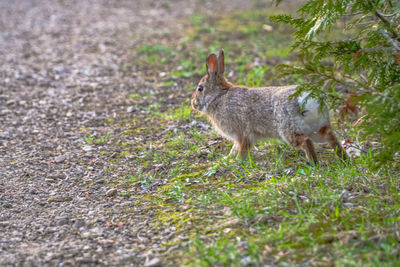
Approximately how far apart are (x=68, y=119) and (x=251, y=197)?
3.89m

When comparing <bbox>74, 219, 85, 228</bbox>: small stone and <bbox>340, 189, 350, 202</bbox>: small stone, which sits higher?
<bbox>340, 189, 350, 202</bbox>: small stone

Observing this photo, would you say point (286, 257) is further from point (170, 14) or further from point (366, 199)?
point (170, 14)

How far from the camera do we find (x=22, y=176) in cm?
521

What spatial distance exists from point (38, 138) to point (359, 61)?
426 cm

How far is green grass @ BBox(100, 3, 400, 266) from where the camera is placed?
10.9 ft

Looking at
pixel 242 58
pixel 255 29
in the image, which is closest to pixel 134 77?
pixel 242 58

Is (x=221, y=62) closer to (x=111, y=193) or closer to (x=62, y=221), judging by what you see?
(x=111, y=193)

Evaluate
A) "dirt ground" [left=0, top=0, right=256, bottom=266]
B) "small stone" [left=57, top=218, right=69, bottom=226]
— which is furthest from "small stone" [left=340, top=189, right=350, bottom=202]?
"small stone" [left=57, top=218, right=69, bottom=226]

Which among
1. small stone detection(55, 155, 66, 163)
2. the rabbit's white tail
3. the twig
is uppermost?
the twig

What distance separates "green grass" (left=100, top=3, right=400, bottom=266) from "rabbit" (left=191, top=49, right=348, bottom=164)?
21 cm

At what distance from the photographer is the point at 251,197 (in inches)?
159

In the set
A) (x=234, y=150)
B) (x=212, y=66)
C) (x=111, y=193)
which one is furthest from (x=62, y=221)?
(x=212, y=66)

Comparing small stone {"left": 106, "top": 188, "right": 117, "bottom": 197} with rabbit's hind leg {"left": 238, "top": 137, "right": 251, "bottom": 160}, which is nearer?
small stone {"left": 106, "top": 188, "right": 117, "bottom": 197}

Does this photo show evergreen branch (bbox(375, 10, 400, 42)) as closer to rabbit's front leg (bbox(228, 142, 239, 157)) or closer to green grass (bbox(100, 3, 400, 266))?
green grass (bbox(100, 3, 400, 266))
